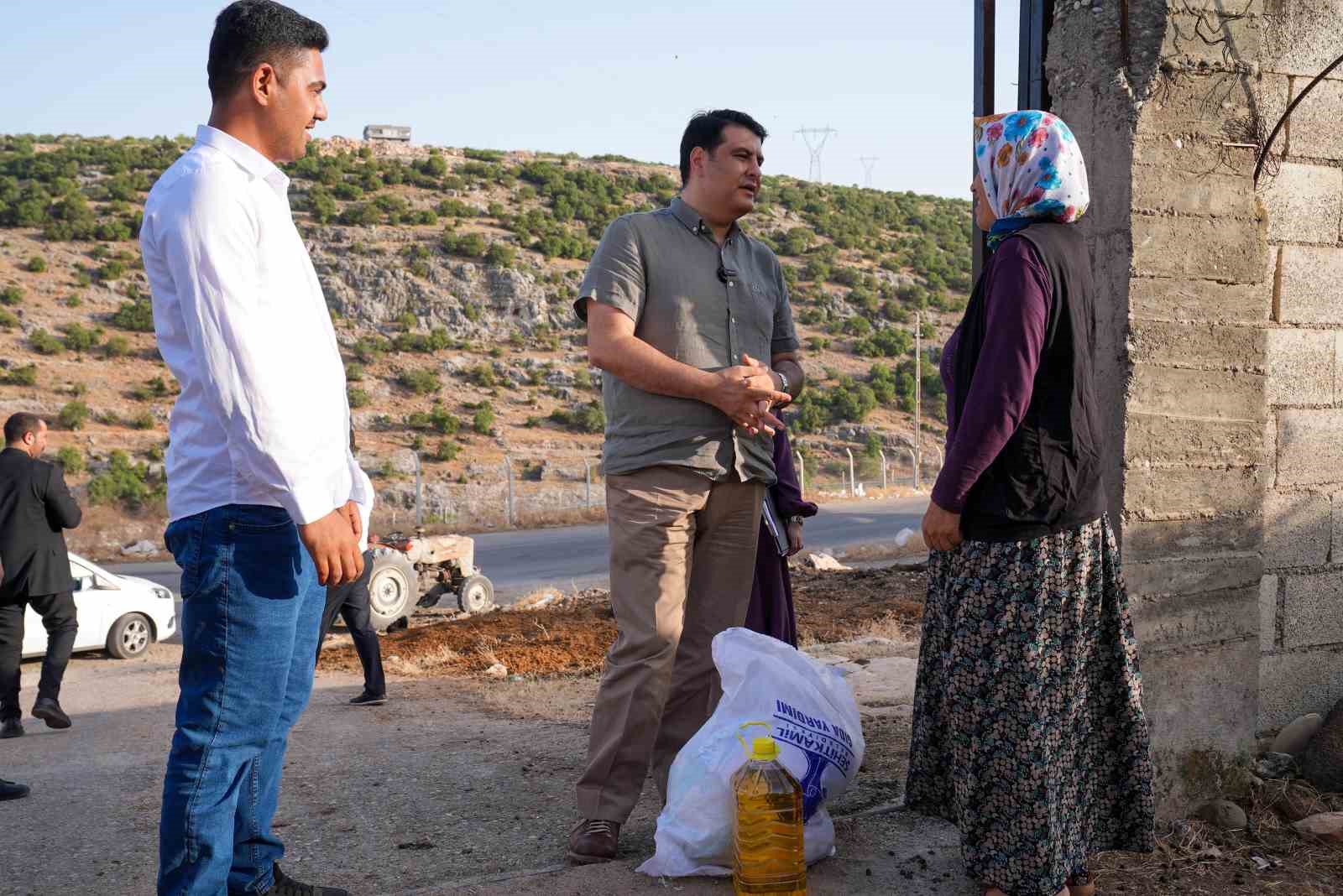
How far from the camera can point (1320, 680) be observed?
4.39 metres

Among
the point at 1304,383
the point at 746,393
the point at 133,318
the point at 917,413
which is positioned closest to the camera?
the point at 746,393

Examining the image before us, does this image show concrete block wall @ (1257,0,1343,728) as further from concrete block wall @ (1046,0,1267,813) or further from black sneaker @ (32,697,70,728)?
black sneaker @ (32,697,70,728)

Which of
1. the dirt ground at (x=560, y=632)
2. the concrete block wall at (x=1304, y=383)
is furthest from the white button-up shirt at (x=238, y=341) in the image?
the dirt ground at (x=560, y=632)

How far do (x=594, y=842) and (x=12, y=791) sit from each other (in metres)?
2.83

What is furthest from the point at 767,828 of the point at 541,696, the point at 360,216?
the point at 360,216

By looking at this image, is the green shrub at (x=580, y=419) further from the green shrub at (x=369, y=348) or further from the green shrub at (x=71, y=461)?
the green shrub at (x=71, y=461)

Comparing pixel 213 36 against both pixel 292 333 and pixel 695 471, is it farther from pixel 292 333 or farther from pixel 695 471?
pixel 695 471

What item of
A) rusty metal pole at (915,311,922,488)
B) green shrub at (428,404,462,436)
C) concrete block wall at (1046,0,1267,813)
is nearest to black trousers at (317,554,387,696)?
concrete block wall at (1046,0,1267,813)

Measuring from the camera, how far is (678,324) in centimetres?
380

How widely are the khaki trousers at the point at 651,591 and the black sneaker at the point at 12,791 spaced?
2735mm

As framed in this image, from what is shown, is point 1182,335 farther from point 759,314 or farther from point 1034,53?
point 759,314

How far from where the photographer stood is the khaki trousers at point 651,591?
362 cm

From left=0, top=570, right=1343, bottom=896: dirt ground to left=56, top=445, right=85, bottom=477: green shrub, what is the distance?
98.3ft

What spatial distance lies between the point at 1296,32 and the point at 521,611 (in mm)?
8902
